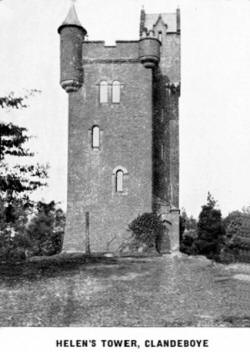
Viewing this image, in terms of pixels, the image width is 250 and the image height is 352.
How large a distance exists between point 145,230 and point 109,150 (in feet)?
17.3

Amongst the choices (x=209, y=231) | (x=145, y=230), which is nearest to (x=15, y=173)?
(x=145, y=230)

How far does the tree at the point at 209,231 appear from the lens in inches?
1844

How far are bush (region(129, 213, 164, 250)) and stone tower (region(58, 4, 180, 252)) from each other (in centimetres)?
36

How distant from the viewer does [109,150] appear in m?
32.9

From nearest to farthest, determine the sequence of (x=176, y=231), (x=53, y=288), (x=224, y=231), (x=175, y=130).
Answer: (x=53, y=288) → (x=176, y=231) → (x=175, y=130) → (x=224, y=231)

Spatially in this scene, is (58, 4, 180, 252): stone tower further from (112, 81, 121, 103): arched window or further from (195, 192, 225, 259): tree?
(195, 192, 225, 259): tree

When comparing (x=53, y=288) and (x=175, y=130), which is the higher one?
(x=175, y=130)

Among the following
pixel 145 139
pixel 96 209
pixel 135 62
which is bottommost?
pixel 96 209

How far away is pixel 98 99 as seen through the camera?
33.2 m

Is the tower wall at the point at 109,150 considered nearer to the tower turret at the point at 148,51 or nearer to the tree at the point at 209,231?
the tower turret at the point at 148,51

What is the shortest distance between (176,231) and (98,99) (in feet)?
31.5
